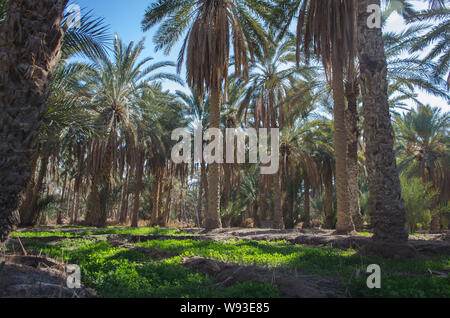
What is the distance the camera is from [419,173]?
82.3 ft

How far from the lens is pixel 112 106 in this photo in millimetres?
18375

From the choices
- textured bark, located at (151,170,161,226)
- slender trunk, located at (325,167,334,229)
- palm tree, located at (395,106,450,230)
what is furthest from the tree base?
palm tree, located at (395,106,450,230)

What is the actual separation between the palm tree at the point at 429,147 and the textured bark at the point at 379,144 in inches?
734

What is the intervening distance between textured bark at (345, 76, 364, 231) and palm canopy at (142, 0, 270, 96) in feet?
17.1

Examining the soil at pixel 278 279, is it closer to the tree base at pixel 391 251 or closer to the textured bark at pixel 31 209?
the tree base at pixel 391 251

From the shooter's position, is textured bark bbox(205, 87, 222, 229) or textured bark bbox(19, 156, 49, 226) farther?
textured bark bbox(19, 156, 49, 226)

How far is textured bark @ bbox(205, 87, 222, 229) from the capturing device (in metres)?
14.0

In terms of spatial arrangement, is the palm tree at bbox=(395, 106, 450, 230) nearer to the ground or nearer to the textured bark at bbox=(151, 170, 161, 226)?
the textured bark at bbox=(151, 170, 161, 226)

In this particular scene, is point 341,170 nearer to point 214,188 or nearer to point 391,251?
point 214,188

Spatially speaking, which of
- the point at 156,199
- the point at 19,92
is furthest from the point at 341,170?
the point at 156,199

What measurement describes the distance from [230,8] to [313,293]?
1326 centimetres

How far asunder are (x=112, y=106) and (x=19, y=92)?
1453cm

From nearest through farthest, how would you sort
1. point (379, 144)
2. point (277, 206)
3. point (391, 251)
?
point (391, 251) < point (379, 144) < point (277, 206)

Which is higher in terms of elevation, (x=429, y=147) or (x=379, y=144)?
(x=429, y=147)
